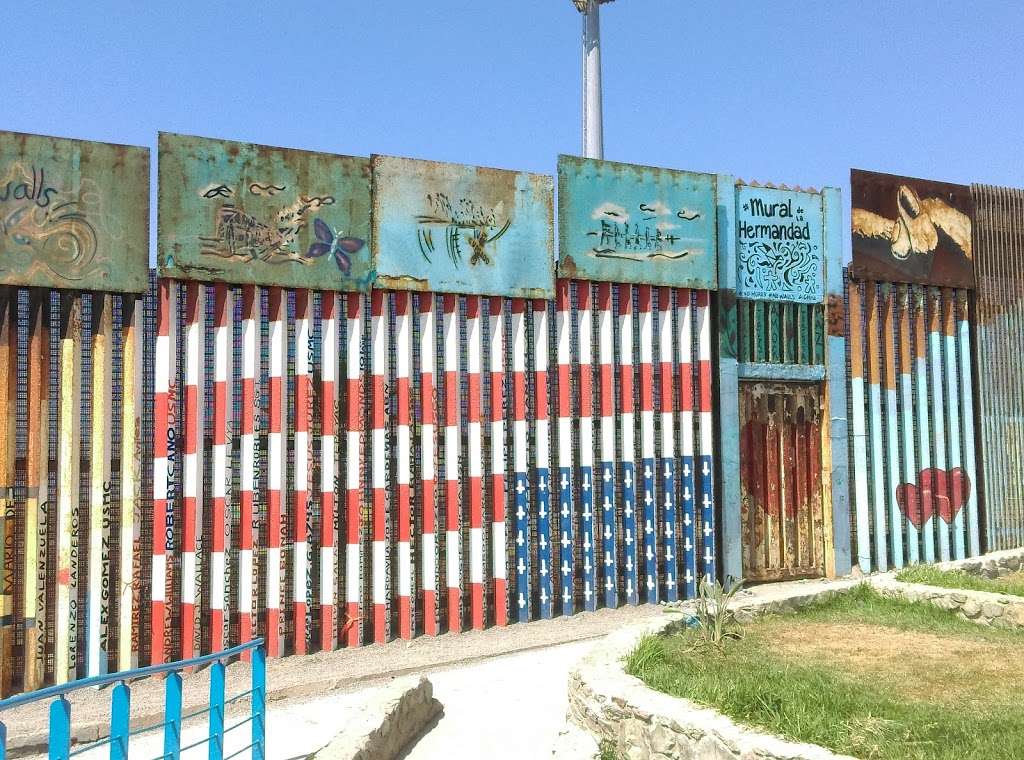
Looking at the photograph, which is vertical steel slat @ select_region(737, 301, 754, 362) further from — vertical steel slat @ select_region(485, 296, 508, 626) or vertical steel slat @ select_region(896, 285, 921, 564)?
vertical steel slat @ select_region(485, 296, 508, 626)

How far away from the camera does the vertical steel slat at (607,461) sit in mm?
12906

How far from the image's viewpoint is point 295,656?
37.4ft

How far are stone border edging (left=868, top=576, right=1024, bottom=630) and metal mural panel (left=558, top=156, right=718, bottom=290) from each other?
16.0 ft

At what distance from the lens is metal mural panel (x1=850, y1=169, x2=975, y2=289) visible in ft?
49.0

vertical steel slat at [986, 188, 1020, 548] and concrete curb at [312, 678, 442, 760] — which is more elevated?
vertical steel slat at [986, 188, 1020, 548]

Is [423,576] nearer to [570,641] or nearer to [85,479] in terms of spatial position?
[570,641]

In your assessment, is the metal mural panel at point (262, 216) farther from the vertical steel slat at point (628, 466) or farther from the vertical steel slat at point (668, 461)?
the vertical steel slat at point (668, 461)

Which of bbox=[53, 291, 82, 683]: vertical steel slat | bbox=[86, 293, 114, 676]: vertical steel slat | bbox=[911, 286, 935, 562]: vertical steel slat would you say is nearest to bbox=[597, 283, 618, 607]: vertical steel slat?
bbox=[911, 286, 935, 562]: vertical steel slat

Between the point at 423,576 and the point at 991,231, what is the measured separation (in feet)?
37.5

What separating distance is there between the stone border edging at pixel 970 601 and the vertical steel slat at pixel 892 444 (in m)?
3.95

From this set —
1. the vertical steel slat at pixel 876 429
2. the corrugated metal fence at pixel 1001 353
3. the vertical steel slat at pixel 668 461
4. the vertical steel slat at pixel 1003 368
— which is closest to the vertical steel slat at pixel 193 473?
the vertical steel slat at pixel 668 461

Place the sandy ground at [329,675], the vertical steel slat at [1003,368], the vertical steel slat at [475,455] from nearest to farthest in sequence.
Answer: the sandy ground at [329,675]
the vertical steel slat at [475,455]
the vertical steel slat at [1003,368]

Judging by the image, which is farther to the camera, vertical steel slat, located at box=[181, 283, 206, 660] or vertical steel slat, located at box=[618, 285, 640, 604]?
vertical steel slat, located at box=[618, 285, 640, 604]

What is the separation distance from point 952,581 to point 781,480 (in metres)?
3.18
